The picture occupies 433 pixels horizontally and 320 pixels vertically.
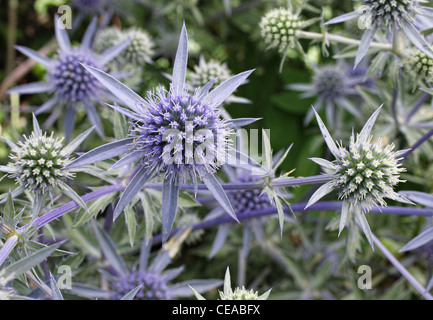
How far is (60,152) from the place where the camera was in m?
Answer: 1.46

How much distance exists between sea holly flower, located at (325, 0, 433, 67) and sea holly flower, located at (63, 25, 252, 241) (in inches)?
22.7

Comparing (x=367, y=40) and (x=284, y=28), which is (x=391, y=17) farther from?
(x=284, y=28)

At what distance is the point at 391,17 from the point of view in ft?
5.29

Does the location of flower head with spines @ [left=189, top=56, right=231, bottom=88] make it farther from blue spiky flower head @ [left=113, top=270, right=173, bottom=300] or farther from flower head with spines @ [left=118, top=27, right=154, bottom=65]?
blue spiky flower head @ [left=113, top=270, right=173, bottom=300]

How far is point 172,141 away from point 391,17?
3.17 feet

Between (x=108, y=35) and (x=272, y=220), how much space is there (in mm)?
1354

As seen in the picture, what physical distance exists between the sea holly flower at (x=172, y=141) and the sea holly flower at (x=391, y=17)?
1.90 feet

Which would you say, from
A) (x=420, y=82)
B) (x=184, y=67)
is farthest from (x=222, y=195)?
(x=420, y=82)

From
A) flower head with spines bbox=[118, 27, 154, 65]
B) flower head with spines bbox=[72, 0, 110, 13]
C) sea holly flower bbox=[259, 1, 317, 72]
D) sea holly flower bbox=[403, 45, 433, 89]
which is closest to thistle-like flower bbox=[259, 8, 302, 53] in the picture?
sea holly flower bbox=[259, 1, 317, 72]

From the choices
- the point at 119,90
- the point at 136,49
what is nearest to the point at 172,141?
the point at 119,90

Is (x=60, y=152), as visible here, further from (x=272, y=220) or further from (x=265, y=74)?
(x=265, y=74)

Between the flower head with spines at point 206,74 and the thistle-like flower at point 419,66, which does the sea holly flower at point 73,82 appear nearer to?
the flower head with spines at point 206,74

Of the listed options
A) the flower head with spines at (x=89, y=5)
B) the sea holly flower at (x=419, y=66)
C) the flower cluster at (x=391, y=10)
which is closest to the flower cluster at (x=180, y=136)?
the flower cluster at (x=391, y=10)

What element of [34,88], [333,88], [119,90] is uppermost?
[333,88]
